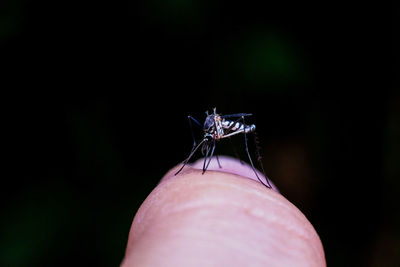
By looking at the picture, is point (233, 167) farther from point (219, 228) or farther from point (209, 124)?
point (219, 228)

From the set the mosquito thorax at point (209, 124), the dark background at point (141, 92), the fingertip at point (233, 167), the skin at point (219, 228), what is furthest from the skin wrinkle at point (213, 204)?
the dark background at point (141, 92)

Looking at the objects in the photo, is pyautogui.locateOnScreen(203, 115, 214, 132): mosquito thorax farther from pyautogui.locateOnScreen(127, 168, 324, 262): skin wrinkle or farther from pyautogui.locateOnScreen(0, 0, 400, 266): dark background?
pyautogui.locateOnScreen(127, 168, 324, 262): skin wrinkle

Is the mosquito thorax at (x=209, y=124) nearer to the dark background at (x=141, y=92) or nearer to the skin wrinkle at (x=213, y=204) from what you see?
the dark background at (x=141, y=92)

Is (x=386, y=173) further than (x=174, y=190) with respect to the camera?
Yes

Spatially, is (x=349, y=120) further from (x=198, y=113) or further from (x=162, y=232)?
(x=162, y=232)

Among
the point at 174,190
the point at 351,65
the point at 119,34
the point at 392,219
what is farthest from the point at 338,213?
the point at 174,190

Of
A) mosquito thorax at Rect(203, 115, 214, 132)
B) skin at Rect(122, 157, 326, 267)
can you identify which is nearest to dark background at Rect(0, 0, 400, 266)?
mosquito thorax at Rect(203, 115, 214, 132)
